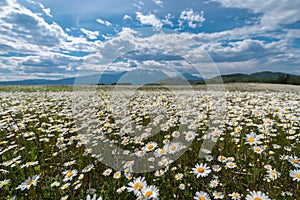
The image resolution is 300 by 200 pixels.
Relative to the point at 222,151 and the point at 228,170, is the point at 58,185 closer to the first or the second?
the point at 228,170

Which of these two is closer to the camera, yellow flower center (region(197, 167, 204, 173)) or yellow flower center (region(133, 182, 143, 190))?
yellow flower center (region(133, 182, 143, 190))

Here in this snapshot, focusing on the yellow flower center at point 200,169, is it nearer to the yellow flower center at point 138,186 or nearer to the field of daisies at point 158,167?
the field of daisies at point 158,167

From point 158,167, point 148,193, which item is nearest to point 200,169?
point 158,167

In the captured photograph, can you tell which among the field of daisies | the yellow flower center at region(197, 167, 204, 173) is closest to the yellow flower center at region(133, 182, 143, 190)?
the field of daisies

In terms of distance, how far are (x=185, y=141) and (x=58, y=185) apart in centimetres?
239

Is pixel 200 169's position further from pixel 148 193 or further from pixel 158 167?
pixel 148 193

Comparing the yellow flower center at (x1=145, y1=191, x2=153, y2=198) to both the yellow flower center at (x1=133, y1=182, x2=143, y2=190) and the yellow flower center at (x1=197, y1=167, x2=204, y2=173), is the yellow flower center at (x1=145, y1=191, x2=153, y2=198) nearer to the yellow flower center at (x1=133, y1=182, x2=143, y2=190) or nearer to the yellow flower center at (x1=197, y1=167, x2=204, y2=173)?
the yellow flower center at (x1=133, y1=182, x2=143, y2=190)

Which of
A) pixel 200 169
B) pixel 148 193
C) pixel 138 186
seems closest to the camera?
pixel 148 193

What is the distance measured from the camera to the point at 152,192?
2.05 m

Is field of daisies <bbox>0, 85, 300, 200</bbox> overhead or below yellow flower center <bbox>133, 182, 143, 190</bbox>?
below

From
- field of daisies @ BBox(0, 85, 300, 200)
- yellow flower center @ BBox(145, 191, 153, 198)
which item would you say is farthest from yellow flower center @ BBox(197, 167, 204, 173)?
yellow flower center @ BBox(145, 191, 153, 198)

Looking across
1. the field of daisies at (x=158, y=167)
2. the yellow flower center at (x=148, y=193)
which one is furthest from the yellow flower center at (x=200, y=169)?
the yellow flower center at (x=148, y=193)

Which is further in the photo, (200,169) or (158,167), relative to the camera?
(158,167)

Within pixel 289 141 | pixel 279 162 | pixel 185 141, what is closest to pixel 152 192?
pixel 185 141
